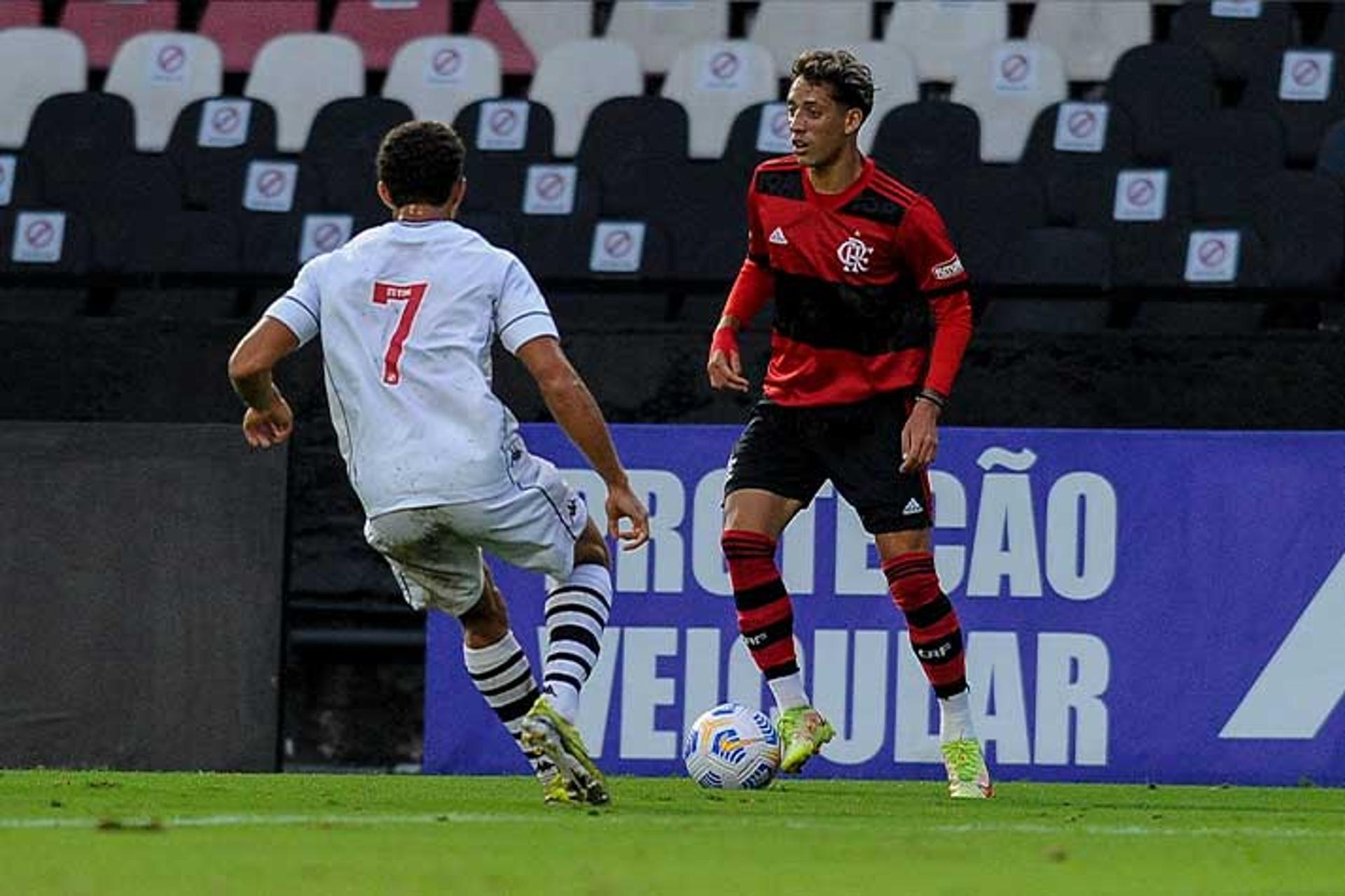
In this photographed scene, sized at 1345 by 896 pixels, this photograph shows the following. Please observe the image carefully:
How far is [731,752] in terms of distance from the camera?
745 centimetres

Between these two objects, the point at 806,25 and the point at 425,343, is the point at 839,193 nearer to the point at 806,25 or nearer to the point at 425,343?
the point at 425,343

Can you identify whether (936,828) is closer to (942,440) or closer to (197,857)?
(197,857)

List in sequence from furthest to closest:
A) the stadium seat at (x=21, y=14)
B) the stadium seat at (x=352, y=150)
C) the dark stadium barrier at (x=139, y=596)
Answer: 1. the stadium seat at (x=21, y=14)
2. the stadium seat at (x=352, y=150)
3. the dark stadium barrier at (x=139, y=596)

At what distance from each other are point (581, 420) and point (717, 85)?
23.2 ft

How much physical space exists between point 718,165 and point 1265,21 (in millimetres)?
2940

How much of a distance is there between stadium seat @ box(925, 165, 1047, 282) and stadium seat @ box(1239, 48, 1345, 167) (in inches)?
56.1

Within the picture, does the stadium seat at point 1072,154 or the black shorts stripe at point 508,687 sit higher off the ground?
the stadium seat at point 1072,154

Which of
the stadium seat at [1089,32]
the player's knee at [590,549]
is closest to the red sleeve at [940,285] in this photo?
the player's knee at [590,549]

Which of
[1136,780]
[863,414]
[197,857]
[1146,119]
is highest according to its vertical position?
[1146,119]

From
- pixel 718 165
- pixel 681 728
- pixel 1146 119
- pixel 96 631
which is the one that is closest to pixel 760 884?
pixel 681 728

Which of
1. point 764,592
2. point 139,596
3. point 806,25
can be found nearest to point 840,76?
point 764,592

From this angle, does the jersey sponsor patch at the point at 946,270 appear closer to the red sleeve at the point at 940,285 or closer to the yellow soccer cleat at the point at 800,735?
the red sleeve at the point at 940,285

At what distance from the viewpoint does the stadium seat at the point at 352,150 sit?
11.9 meters

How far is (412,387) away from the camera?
6.32m
